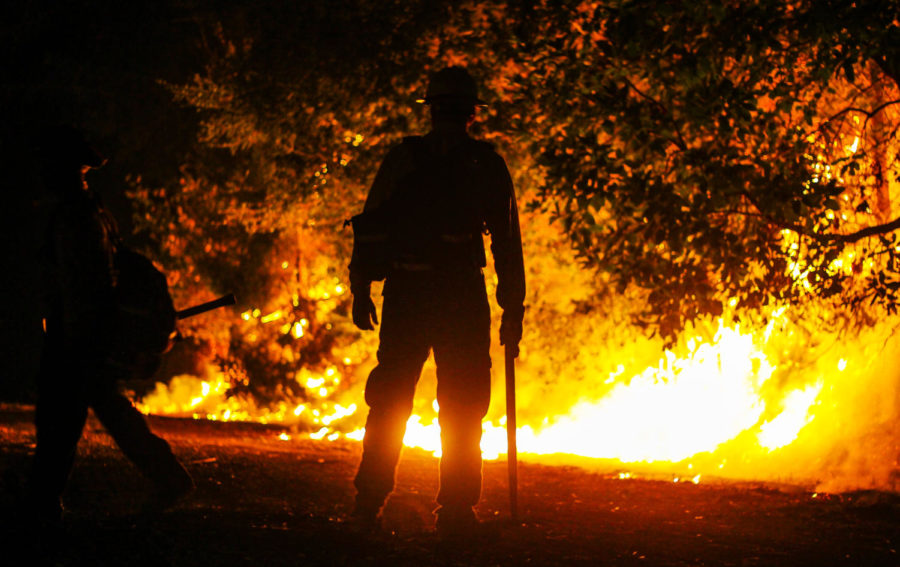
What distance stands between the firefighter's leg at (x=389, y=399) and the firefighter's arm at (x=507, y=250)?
1.67 feet

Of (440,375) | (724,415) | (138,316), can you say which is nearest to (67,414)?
(138,316)

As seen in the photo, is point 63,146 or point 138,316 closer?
point 63,146

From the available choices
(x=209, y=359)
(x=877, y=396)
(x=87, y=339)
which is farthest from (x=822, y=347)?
(x=209, y=359)

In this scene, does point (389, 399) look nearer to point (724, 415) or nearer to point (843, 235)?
point (843, 235)

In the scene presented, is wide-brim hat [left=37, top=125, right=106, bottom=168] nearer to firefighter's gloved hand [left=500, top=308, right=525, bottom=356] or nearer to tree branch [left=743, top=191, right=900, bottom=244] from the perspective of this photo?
firefighter's gloved hand [left=500, top=308, right=525, bottom=356]

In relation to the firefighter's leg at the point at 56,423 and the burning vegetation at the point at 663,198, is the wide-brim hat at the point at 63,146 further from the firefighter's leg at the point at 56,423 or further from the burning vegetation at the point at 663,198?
the burning vegetation at the point at 663,198

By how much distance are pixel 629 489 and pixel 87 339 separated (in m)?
4.39

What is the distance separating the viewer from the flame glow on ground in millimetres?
9328

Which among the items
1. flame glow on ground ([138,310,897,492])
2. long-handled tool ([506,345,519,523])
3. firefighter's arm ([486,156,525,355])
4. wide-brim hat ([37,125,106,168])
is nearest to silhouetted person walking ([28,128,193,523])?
wide-brim hat ([37,125,106,168])

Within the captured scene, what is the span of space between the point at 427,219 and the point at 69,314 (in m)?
1.92

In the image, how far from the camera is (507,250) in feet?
19.0

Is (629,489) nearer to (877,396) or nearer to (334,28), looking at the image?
(877,396)

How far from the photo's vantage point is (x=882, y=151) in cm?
894

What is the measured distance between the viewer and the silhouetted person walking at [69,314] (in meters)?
5.50
